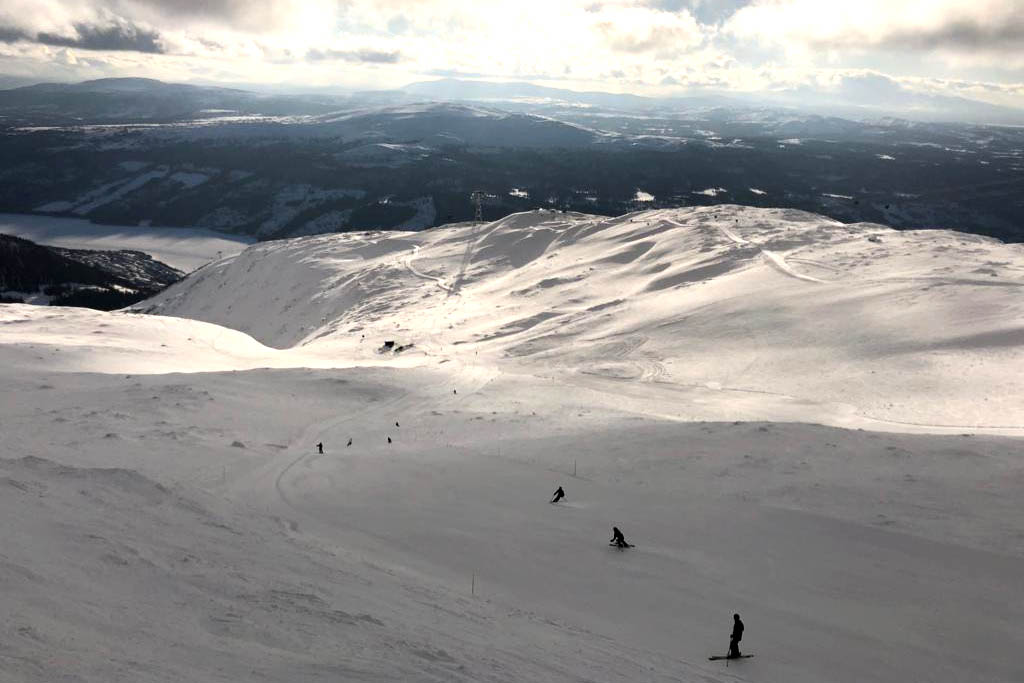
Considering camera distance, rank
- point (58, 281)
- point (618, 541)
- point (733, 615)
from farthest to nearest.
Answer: point (58, 281) < point (618, 541) < point (733, 615)

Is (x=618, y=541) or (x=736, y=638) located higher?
(x=736, y=638)

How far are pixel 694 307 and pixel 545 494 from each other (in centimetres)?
3086

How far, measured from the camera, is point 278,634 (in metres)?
11.6

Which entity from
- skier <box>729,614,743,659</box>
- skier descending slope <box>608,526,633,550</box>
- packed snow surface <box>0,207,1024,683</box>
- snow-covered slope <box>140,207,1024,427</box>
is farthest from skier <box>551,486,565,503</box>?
snow-covered slope <box>140,207,1024,427</box>

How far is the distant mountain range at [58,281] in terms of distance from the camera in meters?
108

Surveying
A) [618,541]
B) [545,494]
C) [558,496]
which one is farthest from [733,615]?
[545,494]

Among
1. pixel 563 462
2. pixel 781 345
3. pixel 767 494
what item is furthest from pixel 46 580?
pixel 781 345

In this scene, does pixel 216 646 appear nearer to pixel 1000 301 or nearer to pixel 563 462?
pixel 563 462

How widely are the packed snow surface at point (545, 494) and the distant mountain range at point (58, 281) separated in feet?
208

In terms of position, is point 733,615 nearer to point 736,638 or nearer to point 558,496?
point 736,638

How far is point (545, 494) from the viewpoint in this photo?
2216 centimetres

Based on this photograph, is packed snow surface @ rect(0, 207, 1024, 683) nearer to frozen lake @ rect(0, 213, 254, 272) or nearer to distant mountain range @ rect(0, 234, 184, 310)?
distant mountain range @ rect(0, 234, 184, 310)

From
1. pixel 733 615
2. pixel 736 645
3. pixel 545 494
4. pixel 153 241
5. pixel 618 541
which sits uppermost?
pixel 736 645

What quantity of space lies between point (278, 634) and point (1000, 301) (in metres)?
43.6
